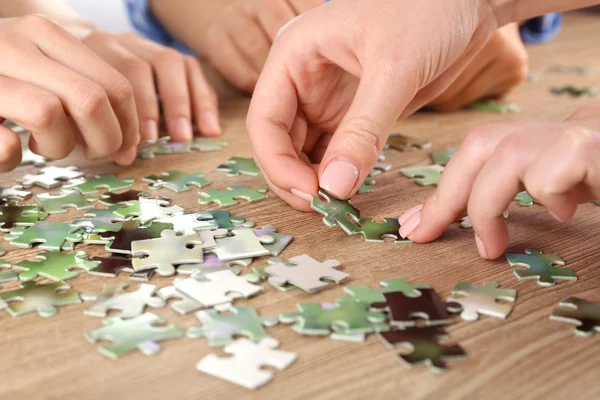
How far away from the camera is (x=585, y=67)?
9.07 feet

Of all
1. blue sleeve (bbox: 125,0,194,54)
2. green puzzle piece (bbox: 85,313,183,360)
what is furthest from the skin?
blue sleeve (bbox: 125,0,194,54)

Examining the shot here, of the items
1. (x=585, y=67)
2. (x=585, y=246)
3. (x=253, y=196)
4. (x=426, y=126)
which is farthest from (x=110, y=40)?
(x=585, y=67)

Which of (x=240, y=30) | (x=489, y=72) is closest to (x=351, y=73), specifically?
(x=489, y=72)

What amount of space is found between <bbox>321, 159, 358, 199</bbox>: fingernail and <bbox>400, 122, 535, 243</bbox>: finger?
0.47 feet

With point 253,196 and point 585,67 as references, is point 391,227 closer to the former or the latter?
point 253,196

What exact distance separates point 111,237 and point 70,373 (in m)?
0.40

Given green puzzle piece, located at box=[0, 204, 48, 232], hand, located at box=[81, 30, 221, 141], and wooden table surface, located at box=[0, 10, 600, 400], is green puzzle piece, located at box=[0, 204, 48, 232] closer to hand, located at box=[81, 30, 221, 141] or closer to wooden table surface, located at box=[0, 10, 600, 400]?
wooden table surface, located at box=[0, 10, 600, 400]

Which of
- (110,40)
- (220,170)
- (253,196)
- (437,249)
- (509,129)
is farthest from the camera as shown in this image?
(110,40)

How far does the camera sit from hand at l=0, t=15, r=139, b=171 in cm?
152

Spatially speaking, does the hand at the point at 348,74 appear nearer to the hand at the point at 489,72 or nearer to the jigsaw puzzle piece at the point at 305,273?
the jigsaw puzzle piece at the point at 305,273

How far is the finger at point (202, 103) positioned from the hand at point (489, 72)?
2.37ft

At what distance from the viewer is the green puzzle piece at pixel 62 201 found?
4.74 feet

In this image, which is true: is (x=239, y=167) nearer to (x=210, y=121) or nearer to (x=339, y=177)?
(x=210, y=121)

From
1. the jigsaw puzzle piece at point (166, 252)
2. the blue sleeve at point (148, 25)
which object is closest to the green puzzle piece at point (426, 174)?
the jigsaw puzzle piece at point (166, 252)
